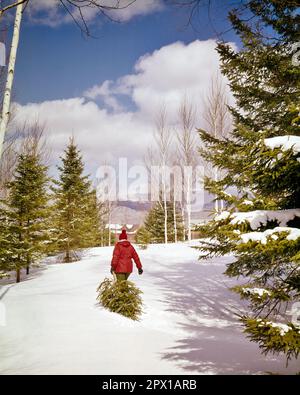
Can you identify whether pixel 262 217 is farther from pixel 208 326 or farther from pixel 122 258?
pixel 122 258

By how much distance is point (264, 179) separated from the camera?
295cm

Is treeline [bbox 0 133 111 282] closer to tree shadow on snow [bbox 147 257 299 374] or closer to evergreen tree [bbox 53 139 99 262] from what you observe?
evergreen tree [bbox 53 139 99 262]

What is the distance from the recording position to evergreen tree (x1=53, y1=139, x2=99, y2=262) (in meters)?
19.0

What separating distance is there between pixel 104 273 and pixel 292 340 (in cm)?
1115

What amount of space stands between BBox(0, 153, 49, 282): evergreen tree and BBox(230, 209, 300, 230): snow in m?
12.2

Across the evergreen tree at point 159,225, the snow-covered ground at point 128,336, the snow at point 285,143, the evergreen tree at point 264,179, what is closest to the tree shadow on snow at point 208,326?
the snow-covered ground at point 128,336

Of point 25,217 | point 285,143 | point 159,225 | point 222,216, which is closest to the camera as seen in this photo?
point 285,143

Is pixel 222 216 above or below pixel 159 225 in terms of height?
above

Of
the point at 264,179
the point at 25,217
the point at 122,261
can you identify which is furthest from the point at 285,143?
the point at 25,217

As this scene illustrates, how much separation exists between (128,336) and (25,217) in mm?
11003

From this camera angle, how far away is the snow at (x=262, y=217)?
2799 mm

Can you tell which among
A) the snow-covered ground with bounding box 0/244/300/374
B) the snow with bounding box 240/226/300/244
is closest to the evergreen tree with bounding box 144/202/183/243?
the snow-covered ground with bounding box 0/244/300/374

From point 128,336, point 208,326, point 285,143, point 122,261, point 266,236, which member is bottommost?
point 208,326

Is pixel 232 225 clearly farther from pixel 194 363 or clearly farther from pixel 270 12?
pixel 270 12
